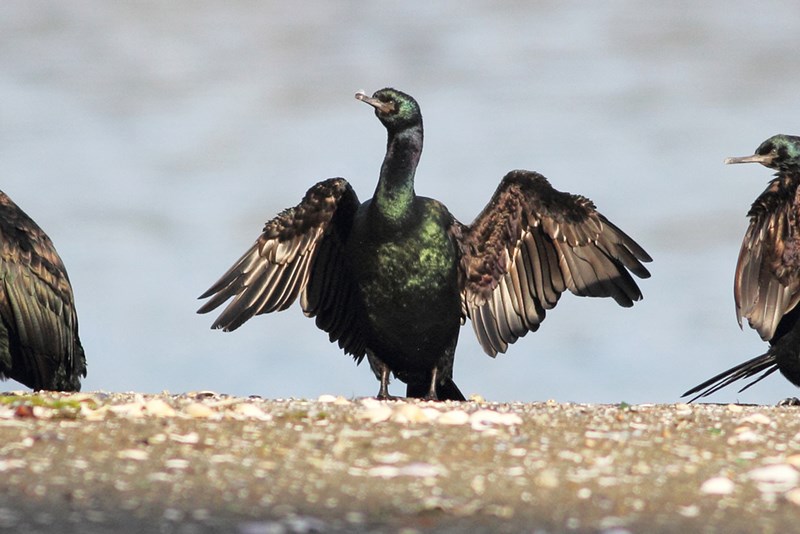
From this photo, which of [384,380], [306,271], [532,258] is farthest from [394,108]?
[384,380]

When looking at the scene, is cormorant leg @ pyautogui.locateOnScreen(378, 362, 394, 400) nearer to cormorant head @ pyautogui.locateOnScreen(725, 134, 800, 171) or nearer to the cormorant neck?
the cormorant neck

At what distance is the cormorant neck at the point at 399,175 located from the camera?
27.0ft

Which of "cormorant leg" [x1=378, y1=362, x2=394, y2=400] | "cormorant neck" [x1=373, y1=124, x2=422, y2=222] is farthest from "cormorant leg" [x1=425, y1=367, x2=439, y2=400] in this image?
"cormorant neck" [x1=373, y1=124, x2=422, y2=222]

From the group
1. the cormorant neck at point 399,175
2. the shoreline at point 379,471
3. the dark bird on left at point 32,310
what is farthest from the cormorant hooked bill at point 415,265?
the shoreline at point 379,471

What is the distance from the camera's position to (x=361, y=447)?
4941 millimetres

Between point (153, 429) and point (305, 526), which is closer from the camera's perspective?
point (305, 526)

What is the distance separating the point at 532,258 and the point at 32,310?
146 inches

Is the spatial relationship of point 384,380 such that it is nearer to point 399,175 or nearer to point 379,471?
point 399,175

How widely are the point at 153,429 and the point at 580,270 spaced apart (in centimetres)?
458

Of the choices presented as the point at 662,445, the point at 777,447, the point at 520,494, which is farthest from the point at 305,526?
the point at 777,447

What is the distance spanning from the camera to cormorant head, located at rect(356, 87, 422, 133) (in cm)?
852

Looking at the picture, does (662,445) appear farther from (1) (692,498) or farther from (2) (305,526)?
(2) (305,526)

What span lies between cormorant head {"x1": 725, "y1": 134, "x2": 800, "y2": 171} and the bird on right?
0.85 metres

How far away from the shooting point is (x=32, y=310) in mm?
9234
